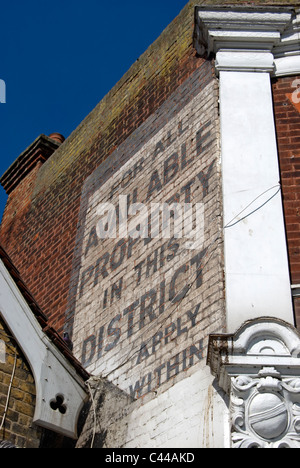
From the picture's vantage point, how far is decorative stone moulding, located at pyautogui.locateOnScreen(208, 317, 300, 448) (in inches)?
242

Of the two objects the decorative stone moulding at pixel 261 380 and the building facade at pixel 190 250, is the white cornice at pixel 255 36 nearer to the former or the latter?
the building facade at pixel 190 250

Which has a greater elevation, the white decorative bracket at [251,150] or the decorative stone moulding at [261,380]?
the white decorative bracket at [251,150]

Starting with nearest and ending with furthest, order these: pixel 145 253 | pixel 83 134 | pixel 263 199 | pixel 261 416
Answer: pixel 261 416 < pixel 263 199 < pixel 145 253 < pixel 83 134

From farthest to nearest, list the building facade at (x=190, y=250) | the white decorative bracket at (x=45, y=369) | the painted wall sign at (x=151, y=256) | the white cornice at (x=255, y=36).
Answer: the white cornice at (x=255, y=36) → the painted wall sign at (x=151, y=256) → the white decorative bracket at (x=45, y=369) → the building facade at (x=190, y=250)

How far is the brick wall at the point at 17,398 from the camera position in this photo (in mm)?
7043

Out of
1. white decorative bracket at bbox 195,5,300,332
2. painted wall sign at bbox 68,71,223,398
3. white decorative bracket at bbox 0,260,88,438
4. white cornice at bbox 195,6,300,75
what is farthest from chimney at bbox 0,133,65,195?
white decorative bracket at bbox 0,260,88,438

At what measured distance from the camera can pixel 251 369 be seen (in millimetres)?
6469

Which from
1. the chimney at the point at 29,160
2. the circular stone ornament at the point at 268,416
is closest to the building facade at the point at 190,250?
the circular stone ornament at the point at 268,416

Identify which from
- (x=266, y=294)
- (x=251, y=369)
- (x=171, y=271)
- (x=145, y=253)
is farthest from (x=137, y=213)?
(x=251, y=369)

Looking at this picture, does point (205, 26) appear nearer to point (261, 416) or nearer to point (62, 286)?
point (62, 286)

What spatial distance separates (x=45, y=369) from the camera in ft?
24.5

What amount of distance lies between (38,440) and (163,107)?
5.02 m

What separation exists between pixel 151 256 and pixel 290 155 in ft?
6.52

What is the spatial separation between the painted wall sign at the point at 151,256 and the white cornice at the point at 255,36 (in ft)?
1.72
